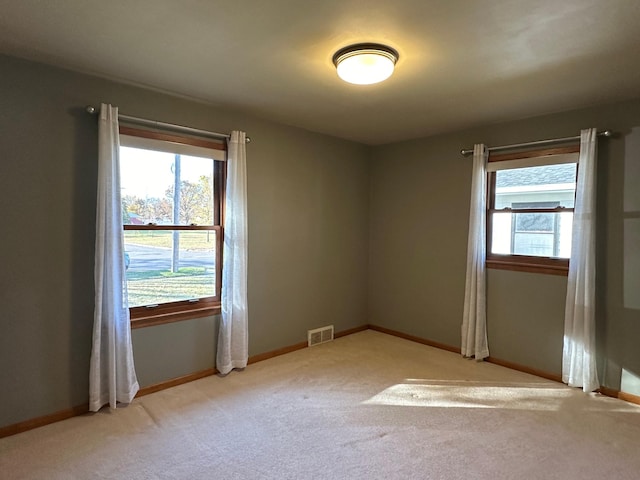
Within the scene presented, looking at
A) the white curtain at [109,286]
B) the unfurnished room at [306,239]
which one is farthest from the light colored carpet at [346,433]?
the white curtain at [109,286]

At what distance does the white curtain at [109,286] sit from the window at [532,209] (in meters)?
3.44

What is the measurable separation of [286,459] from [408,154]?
3595mm

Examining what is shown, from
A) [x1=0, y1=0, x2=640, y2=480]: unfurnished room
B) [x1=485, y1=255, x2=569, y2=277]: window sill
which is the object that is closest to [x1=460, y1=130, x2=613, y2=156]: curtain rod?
[x1=0, y1=0, x2=640, y2=480]: unfurnished room

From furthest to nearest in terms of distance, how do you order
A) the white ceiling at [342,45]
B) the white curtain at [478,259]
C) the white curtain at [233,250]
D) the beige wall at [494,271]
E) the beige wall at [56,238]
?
1. the white curtain at [478,259]
2. the white curtain at [233,250]
3. the beige wall at [494,271]
4. the beige wall at [56,238]
5. the white ceiling at [342,45]

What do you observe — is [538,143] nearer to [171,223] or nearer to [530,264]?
[530,264]

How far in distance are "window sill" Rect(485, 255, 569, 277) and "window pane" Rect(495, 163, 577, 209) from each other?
523 mm

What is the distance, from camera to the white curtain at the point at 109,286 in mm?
2666

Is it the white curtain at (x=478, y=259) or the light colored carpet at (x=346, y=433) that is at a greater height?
the white curtain at (x=478, y=259)

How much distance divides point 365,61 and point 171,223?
2.07 m

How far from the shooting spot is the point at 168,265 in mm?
3236

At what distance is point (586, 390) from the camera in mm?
3188

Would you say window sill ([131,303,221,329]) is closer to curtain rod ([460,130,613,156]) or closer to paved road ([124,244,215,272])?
paved road ([124,244,215,272])

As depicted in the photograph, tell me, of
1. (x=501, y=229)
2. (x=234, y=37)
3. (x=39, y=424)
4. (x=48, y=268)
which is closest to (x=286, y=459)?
(x=39, y=424)

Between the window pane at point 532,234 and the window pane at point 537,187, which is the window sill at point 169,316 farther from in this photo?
the window pane at point 537,187
